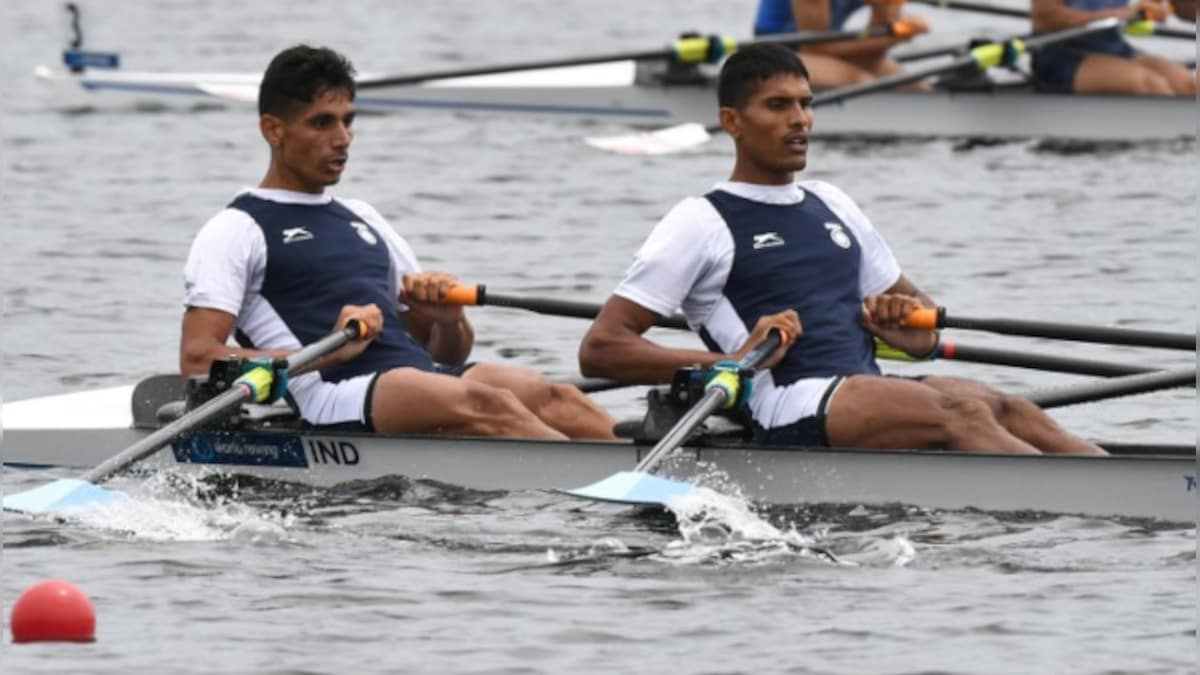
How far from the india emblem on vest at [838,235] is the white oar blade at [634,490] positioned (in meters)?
1.08

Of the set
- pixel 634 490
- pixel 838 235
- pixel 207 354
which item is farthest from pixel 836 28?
pixel 634 490

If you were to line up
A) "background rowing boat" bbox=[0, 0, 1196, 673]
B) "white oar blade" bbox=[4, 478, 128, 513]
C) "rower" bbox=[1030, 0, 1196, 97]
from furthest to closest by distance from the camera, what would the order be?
"rower" bbox=[1030, 0, 1196, 97] < "white oar blade" bbox=[4, 478, 128, 513] < "background rowing boat" bbox=[0, 0, 1196, 673]

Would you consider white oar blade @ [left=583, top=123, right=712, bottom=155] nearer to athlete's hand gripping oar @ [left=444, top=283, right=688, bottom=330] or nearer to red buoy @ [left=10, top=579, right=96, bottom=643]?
athlete's hand gripping oar @ [left=444, top=283, right=688, bottom=330]

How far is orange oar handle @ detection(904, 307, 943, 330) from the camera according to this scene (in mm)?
10492

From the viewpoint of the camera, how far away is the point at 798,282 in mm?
10461

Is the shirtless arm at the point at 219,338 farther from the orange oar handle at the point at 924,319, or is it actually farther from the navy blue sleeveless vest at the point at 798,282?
the orange oar handle at the point at 924,319

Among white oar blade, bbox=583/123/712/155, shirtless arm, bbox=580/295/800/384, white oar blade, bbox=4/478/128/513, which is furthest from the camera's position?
white oar blade, bbox=583/123/712/155

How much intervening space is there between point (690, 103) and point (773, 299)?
11494mm

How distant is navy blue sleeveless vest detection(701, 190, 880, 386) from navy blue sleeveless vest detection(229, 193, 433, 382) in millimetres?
1213

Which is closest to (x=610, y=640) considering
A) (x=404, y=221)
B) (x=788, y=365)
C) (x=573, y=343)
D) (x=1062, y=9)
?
(x=788, y=365)

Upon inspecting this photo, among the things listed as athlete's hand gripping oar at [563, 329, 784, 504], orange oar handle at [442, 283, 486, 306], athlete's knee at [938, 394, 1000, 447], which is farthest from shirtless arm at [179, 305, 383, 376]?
athlete's knee at [938, 394, 1000, 447]

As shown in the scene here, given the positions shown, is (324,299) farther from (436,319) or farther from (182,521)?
(182,521)

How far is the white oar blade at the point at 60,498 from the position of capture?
33.3ft

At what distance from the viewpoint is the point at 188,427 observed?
34.2 ft
